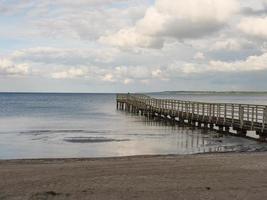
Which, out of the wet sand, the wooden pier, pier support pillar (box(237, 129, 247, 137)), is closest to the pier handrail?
the wooden pier

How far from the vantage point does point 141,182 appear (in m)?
8.56

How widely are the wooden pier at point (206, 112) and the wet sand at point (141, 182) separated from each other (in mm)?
11806

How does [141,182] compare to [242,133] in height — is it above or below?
above

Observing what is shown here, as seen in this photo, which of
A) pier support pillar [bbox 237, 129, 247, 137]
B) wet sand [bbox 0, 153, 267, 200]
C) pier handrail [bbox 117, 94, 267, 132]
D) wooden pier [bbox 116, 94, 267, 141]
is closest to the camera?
wet sand [bbox 0, 153, 267, 200]

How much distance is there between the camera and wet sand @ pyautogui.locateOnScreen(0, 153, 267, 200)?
751 cm

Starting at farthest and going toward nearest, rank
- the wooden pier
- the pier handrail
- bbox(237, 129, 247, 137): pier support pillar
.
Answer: bbox(237, 129, 247, 137): pier support pillar → the wooden pier → the pier handrail

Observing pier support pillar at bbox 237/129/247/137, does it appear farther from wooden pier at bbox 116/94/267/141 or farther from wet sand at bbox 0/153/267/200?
wet sand at bbox 0/153/267/200

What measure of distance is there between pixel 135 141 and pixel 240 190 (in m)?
15.9

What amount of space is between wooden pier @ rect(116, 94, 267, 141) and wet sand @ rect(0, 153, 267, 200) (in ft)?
38.7

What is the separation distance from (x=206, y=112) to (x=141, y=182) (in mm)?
25491

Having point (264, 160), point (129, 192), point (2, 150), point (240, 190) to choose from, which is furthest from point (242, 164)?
point (2, 150)

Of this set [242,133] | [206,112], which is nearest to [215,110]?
Result: [206,112]

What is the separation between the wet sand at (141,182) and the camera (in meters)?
7.51

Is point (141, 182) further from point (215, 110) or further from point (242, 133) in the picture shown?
point (215, 110)
